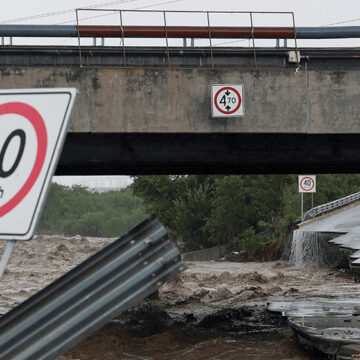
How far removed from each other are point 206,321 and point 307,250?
75.6 feet

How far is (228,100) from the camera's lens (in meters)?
12.8

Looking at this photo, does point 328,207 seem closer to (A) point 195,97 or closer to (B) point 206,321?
(B) point 206,321

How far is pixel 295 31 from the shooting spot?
14.9 meters

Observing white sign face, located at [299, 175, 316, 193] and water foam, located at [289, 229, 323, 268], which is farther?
white sign face, located at [299, 175, 316, 193]

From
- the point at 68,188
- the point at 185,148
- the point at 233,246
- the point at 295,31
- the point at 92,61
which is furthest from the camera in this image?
the point at 68,188

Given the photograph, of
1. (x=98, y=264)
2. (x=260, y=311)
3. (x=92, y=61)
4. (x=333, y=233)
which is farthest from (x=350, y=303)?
(x=333, y=233)

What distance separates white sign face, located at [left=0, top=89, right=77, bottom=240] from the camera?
378 centimetres

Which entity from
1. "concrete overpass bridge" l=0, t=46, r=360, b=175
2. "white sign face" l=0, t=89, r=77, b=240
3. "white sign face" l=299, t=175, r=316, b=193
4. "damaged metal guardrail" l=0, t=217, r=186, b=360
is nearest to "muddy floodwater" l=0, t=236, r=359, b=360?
"concrete overpass bridge" l=0, t=46, r=360, b=175

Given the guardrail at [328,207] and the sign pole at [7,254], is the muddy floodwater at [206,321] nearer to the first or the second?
the guardrail at [328,207]

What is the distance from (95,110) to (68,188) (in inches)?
5605

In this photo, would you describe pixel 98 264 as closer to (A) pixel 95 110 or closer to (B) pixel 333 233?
(A) pixel 95 110

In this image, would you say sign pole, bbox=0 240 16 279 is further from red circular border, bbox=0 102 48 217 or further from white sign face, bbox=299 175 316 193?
white sign face, bbox=299 175 316 193

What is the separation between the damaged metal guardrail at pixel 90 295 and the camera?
4.25 meters

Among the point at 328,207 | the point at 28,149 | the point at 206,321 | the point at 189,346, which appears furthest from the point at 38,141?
the point at 328,207
